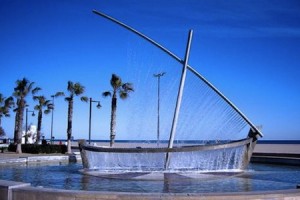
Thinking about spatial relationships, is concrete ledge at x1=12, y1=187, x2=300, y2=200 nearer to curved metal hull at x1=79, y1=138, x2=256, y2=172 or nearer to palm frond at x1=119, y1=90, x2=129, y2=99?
Answer: curved metal hull at x1=79, y1=138, x2=256, y2=172

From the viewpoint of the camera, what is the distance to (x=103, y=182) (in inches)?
584

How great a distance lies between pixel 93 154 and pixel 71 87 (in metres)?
28.8

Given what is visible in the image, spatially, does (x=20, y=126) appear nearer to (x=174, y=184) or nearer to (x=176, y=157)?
(x=176, y=157)

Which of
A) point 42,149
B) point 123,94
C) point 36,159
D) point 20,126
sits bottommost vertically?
point 36,159

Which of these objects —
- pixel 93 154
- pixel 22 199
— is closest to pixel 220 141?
pixel 93 154

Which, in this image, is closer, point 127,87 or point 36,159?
point 36,159

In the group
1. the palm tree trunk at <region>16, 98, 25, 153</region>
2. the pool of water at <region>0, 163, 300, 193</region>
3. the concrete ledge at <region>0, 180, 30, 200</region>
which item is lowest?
the pool of water at <region>0, 163, 300, 193</region>

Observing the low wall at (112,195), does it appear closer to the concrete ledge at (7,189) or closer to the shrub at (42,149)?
the concrete ledge at (7,189)

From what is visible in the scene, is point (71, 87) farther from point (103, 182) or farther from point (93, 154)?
point (103, 182)

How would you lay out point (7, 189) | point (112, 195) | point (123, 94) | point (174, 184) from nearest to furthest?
point (112, 195)
point (7, 189)
point (174, 184)
point (123, 94)

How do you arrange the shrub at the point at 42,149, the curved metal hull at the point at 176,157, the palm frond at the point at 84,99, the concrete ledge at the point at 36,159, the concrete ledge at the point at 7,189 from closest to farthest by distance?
the concrete ledge at the point at 7,189 < the curved metal hull at the point at 176,157 < the concrete ledge at the point at 36,159 < the shrub at the point at 42,149 < the palm frond at the point at 84,99

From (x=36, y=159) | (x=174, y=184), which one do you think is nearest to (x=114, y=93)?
(x=36, y=159)

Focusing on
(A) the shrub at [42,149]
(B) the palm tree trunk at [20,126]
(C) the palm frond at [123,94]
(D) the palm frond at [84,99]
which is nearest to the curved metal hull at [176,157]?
(A) the shrub at [42,149]

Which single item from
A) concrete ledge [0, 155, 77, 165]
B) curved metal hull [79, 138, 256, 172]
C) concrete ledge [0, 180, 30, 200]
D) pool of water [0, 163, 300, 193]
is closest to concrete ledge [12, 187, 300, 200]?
concrete ledge [0, 180, 30, 200]
